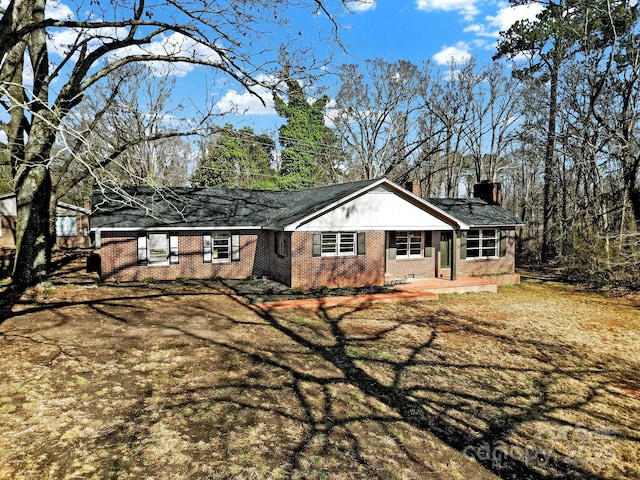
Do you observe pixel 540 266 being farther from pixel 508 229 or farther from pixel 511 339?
pixel 511 339

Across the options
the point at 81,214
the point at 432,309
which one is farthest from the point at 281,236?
the point at 81,214

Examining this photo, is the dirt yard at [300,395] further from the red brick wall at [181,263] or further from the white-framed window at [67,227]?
the white-framed window at [67,227]

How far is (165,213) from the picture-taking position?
59.3 feet

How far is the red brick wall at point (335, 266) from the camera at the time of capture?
16.3 m

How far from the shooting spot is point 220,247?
1827 centimetres

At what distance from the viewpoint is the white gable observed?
54.4ft

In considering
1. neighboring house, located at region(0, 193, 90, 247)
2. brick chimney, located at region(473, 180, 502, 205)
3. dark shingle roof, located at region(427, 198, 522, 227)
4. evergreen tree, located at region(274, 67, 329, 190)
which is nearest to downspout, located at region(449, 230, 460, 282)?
dark shingle roof, located at region(427, 198, 522, 227)

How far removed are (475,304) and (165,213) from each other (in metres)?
13.8

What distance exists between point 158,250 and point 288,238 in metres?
5.78

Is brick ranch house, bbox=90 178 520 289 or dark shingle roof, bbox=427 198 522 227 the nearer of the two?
brick ranch house, bbox=90 178 520 289

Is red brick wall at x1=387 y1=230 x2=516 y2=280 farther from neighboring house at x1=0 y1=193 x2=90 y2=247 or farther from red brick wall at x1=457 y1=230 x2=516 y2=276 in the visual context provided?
neighboring house at x1=0 y1=193 x2=90 y2=247

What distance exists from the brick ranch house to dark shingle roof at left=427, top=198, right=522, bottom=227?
2507 millimetres

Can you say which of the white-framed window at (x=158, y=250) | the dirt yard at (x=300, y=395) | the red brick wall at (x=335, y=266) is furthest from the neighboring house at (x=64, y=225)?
the dirt yard at (x=300, y=395)

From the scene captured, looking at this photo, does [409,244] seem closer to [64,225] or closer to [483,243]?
[483,243]
